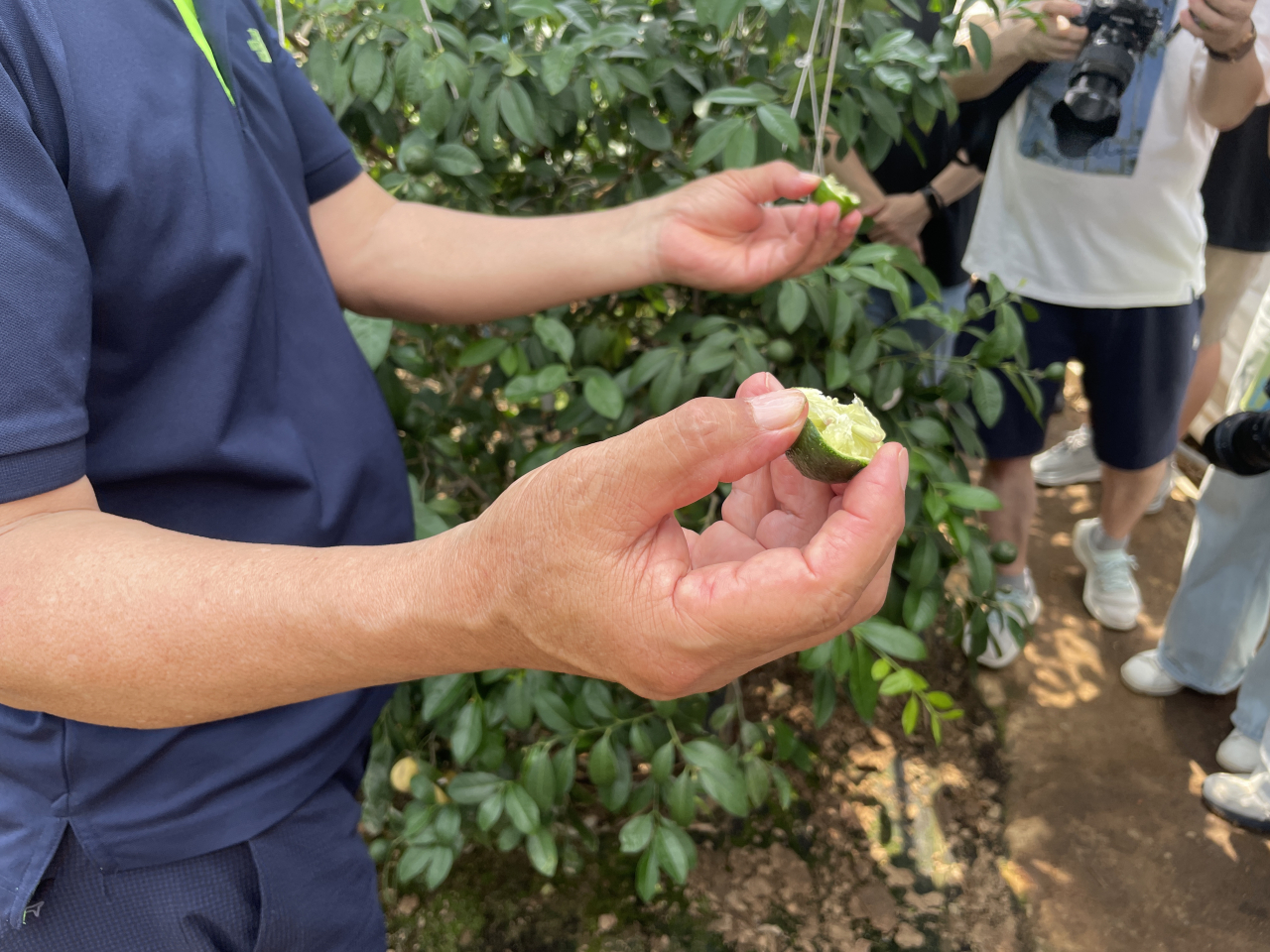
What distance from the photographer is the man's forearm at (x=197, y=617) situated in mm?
674

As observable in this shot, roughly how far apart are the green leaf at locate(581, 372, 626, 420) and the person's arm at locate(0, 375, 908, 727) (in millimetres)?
619

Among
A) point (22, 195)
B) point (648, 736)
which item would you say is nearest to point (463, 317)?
point (22, 195)

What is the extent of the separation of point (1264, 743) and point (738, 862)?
1.42 m

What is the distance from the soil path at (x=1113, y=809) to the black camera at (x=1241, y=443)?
3.10 ft

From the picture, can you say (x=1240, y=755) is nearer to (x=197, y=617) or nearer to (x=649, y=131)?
(x=649, y=131)

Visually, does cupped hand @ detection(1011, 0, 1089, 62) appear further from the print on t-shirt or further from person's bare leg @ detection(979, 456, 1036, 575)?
person's bare leg @ detection(979, 456, 1036, 575)

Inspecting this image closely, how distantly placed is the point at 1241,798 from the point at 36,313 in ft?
9.17

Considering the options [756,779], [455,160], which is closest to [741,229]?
[455,160]

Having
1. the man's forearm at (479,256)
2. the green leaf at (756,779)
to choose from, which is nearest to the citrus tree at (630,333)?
the green leaf at (756,779)

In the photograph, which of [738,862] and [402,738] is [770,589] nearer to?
[402,738]

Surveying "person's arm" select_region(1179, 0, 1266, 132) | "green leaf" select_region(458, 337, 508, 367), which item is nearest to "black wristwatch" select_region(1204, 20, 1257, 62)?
"person's arm" select_region(1179, 0, 1266, 132)

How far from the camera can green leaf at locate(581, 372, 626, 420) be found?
1346 millimetres

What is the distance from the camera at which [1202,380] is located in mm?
3221

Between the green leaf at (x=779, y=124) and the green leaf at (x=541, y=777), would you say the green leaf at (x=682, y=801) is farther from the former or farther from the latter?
the green leaf at (x=779, y=124)
